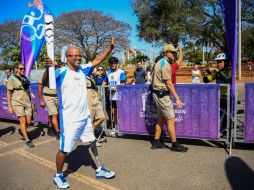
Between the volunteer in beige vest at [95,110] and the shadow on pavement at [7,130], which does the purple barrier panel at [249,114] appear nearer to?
the volunteer in beige vest at [95,110]

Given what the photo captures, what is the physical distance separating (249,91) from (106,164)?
9.09 feet

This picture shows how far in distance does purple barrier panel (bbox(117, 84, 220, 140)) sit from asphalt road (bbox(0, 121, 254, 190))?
1.04 feet

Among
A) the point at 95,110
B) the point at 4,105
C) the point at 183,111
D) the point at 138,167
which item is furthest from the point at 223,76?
the point at 4,105

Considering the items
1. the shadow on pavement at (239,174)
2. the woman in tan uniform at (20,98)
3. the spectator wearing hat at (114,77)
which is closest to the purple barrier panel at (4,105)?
the woman in tan uniform at (20,98)

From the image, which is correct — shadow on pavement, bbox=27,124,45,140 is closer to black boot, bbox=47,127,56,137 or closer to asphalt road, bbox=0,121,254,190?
black boot, bbox=47,127,56,137

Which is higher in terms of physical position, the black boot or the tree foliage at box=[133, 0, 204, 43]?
the tree foliage at box=[133, 0, 204, 43]

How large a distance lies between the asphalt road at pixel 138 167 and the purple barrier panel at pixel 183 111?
318 millimetres

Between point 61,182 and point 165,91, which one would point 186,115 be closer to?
point 165,91

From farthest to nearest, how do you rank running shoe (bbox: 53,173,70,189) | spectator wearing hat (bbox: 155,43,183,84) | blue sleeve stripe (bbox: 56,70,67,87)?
spectator wearing hat (bbox: 155,43,183,84) → running shoe (bbox: 53,173,70,189) → blue sleeve stripe (bbox: 56,70,67,87)

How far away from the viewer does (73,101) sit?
376 cm

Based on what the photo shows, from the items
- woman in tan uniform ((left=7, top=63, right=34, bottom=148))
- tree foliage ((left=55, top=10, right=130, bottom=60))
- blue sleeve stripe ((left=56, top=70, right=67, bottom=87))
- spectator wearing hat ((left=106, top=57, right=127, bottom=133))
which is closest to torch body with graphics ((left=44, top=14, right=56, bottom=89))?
blue sleeve stripe ((left=56, top=70, right=67, bottom=87))

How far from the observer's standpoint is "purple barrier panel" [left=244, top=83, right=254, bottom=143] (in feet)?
15.6

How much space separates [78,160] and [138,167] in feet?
3.93

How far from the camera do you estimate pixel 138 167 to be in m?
4.52
